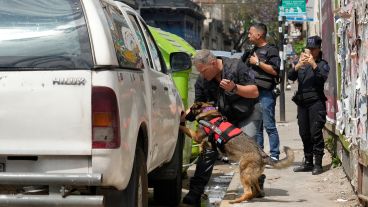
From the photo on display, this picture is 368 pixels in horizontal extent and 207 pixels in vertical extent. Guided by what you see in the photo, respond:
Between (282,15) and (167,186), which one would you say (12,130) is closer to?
(167,186)

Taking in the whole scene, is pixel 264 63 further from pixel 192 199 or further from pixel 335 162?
pixel 192 199

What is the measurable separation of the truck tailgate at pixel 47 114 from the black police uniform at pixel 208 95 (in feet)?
10.1

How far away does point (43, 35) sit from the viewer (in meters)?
4.63

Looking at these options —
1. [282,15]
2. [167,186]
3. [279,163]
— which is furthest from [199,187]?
[282,15]

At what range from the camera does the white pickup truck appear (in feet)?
14.4

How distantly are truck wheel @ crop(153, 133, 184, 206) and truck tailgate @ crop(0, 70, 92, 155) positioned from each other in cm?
294

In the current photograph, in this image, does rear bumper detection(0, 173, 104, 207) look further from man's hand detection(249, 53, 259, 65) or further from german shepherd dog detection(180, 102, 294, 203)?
man's hand detection(249, 53, 259, 65)

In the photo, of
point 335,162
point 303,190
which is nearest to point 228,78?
point 303,190

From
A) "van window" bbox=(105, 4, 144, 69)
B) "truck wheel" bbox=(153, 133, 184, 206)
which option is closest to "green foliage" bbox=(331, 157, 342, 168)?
"truck wheel" bbox=(153, 133, 184, 206)

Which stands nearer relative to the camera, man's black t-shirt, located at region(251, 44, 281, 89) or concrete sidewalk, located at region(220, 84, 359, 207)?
concrete sidewalk, located at region(220, 84, 359, 207)

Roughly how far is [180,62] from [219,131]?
0.84 meters

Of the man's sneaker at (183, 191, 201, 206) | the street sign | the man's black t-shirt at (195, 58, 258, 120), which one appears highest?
the street sign

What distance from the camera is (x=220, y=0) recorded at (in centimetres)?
6194

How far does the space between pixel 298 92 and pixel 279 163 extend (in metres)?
2.28
